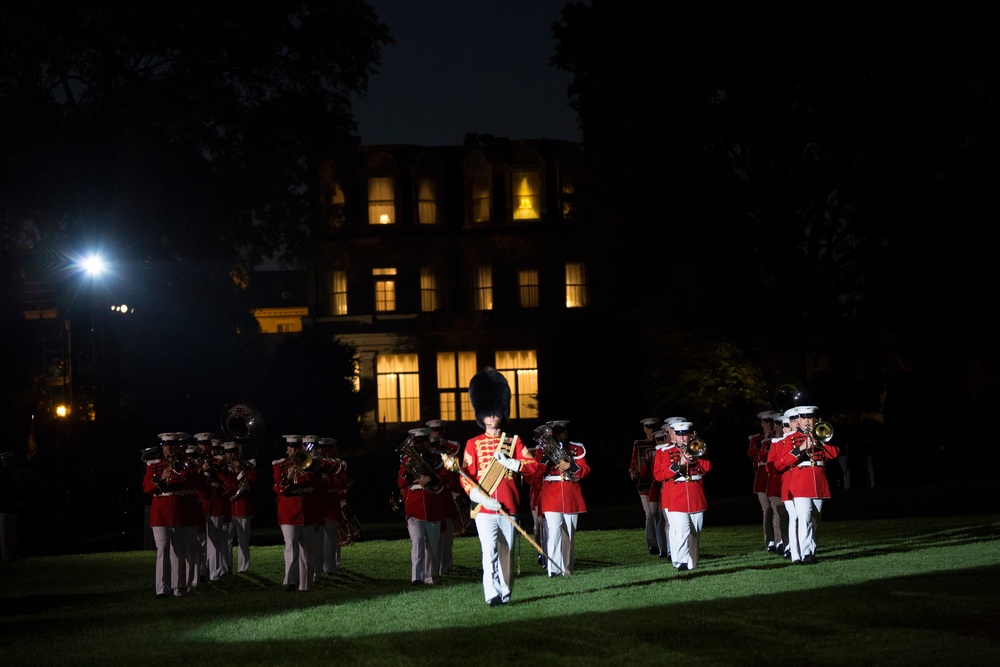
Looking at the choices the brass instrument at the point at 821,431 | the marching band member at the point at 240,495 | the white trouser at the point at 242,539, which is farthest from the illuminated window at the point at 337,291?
the brass instrument at the point at 821,431

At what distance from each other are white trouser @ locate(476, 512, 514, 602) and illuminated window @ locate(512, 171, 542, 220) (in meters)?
37.8

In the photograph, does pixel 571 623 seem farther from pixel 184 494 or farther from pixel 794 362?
pixel 794 362

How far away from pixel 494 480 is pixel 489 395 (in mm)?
928

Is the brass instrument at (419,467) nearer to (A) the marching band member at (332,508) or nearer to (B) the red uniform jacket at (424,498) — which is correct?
(B) the red uniform jacket at (424,498)

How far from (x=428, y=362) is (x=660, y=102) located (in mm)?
18390

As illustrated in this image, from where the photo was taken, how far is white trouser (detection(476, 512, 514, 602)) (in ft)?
47.1

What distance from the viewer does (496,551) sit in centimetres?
1451

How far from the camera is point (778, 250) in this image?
35.6 metres

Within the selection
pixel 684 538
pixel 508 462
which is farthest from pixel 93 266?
pixel 508 462

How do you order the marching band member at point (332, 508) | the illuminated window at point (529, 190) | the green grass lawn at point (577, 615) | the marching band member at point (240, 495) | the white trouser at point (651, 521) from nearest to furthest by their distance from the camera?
the green grass lawn at point (577, 615) < the marching band member at point (332, 508) < the white trouser at point (651, 521) < the marching band member at point (240, 495) < the illuminated window at point (529, 190)

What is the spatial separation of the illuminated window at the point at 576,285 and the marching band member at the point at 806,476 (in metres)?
33.7

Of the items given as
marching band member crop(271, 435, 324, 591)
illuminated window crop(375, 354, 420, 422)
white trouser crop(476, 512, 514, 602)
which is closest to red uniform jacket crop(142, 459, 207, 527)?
marching band member crop(271, 435, 324, 591)

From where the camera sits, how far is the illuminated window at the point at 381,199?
5228cm

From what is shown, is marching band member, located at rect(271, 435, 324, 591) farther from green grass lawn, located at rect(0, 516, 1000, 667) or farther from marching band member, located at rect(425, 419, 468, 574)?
marching band member, located at rect(425, 419, 468, 574)
